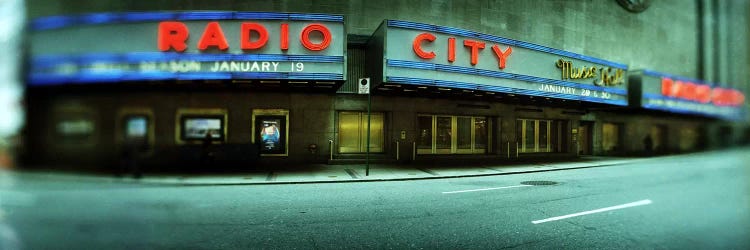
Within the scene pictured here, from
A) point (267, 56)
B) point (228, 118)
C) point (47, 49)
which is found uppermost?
point (267, 56)

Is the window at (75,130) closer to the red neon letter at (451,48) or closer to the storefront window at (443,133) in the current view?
the red neon letter at (451,48)

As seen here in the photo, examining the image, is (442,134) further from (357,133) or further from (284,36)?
(284,36)

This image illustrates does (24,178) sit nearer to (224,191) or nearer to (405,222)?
(405,222)

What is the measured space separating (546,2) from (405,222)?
16674mm

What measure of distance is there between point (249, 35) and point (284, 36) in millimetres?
1096

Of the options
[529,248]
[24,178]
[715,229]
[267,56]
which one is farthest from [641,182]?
[24,178]

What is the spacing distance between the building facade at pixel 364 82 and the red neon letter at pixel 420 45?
58 millimetres

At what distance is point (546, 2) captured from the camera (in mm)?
17047

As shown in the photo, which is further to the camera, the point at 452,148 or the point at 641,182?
the point at 452,148

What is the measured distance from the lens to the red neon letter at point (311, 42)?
430 inches

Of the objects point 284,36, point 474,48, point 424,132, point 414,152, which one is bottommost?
point 414,152

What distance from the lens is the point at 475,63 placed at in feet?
46.3

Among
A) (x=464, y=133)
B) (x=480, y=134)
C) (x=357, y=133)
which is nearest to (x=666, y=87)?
(x=464, y=133)

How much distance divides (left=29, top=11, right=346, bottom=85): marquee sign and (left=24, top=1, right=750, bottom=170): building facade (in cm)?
2
